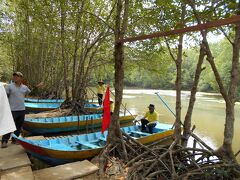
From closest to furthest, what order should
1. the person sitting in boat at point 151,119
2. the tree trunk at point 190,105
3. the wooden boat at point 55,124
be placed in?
the tree trunk at point 190,105 → the wooden boat at point 55,124 → the person sitting in boat at point 151,119

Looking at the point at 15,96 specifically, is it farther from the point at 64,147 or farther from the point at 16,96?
the point at 64,147

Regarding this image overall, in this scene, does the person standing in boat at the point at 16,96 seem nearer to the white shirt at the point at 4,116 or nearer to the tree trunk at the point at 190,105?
the white shirt at the point at 4,116

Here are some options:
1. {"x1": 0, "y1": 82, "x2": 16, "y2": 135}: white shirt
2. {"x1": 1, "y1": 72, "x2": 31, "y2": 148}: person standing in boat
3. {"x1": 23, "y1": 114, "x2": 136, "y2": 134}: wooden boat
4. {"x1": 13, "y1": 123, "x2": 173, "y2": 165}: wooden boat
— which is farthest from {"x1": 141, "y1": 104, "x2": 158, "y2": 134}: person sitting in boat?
{"x1": 0, "y1": 82, "x2": 16, "y2": 135}: white shirt

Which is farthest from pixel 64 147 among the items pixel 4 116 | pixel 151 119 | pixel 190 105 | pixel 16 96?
pixel 151 119

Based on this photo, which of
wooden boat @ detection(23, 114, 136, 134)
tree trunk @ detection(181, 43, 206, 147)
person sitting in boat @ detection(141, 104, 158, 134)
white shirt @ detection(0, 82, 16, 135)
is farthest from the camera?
person sitting in boat @ detection(141, 104, 158, 134)

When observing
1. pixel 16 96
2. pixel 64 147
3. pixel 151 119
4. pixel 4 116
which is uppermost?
pixel 16 96

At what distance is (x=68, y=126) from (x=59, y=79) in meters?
8.20

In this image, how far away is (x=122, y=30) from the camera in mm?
5121

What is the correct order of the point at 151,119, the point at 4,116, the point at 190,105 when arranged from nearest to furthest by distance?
the point at 4,116
the point at 190,105
the point at 151,119

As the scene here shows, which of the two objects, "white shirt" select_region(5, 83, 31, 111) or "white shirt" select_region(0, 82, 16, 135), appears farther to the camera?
"white shirt" select_region(5, 83, 31, 111)

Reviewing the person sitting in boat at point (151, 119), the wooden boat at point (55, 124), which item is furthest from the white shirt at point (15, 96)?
the person sitting in boat at point (151, 119)

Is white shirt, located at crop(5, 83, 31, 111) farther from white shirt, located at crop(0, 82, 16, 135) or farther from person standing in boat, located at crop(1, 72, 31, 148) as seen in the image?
white shirt, located at crop(0, 82, 16, 135)

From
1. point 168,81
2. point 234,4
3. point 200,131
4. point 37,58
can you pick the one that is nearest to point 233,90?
point 234,4

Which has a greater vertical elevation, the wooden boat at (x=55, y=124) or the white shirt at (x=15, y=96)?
the white shirt at (x=15, y=96)
